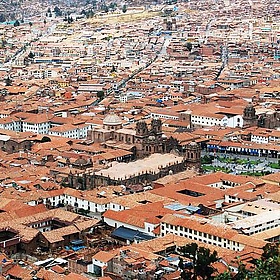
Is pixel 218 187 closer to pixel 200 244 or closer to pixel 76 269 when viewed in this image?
pixel 200 244

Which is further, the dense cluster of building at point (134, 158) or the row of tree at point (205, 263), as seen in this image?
the dense cluster of building at point (134, 158)

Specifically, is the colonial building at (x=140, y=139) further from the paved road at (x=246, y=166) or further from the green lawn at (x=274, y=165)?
the green lawn at (x=274, y=165)

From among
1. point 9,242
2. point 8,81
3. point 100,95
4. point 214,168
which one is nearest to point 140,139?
point 214,168

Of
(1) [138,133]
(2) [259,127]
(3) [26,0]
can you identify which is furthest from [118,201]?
(3) [26,0]

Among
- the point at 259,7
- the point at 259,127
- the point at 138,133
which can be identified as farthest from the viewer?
the point at 259,7

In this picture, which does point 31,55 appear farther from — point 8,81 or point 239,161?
point 239,161

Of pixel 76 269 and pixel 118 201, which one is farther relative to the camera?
pixel 118 201

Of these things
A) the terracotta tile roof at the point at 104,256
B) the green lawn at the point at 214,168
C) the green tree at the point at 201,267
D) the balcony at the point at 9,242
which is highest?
the green tree at the point at 201,267

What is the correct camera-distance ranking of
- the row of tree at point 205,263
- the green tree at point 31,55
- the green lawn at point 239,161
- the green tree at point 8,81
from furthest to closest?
1. the green tree at point 31,55
2. the green tree at point 8,81
3. the green lawn at point 239,161
4. the row of tree at point 205,263

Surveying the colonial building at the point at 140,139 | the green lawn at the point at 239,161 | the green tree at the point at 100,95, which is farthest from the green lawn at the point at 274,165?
the green tree at the point at 100,95
